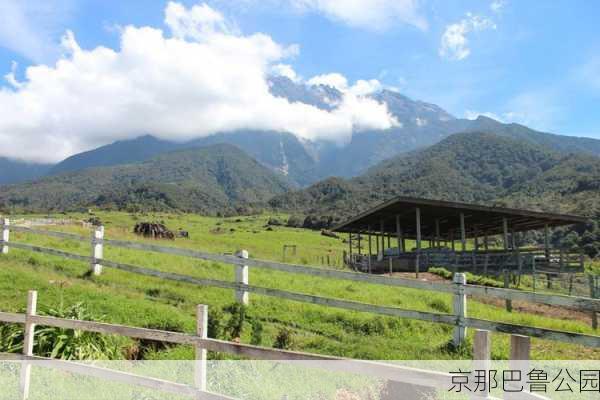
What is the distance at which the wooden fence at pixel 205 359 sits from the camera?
3.42 m

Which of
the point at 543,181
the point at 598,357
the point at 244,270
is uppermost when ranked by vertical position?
the point at 543,181

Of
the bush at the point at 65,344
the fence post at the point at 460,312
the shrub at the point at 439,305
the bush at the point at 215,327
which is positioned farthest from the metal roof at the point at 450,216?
the bush at the point at 65,344

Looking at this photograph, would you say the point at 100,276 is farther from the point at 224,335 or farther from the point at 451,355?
the point at 451,355

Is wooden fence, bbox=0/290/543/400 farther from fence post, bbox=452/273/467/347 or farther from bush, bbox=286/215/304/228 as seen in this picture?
bush, bbox=286/215/304/228

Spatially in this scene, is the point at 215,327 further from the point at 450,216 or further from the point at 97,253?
the point at 450,216

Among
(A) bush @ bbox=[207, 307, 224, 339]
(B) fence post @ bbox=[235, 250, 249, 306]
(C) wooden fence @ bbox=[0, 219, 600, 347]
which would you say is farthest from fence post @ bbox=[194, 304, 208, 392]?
(B) fence post @ bbox=[235, 250, 249, 306]

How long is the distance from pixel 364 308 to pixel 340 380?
92.6 inches

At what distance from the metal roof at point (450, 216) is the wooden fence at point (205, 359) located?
19.4 m

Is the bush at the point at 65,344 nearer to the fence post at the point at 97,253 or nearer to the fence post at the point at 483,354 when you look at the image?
the fence post at the point at 483,354

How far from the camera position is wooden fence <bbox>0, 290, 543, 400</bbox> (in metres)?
3.42

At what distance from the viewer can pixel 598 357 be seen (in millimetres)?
8414

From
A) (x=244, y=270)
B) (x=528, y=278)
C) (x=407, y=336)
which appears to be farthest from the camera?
(x=528, y=278)

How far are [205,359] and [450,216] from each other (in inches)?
1122

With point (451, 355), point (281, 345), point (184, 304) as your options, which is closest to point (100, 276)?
point (184, 304)
